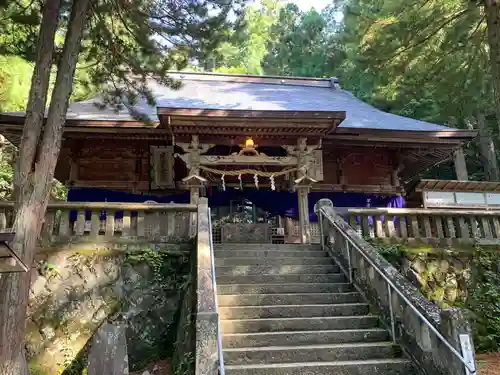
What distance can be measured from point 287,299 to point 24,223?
3.74 m

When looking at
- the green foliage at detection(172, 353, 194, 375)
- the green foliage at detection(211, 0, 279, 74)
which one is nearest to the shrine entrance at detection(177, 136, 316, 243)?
the green foliage at detection(172, 353, 194, 375)

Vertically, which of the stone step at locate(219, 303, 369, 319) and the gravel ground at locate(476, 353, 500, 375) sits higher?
the stone step at locate(219, 303, 369, 319)

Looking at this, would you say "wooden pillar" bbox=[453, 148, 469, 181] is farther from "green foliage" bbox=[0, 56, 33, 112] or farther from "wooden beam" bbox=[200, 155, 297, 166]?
"green foliage" bbox=[0, 56, 33, 112]

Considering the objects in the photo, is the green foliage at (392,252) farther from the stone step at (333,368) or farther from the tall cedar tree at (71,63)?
the tall cedar tree at (71,63)

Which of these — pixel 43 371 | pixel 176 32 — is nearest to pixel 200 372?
pixel 43 371

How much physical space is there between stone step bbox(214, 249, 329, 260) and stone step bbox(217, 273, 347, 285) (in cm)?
72

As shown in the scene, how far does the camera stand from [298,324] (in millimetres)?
5715

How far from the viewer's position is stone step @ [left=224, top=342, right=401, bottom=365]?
16.4 feet

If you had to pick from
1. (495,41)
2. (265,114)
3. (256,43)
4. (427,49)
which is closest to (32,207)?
(265,114)

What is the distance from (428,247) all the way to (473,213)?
3.98 ft

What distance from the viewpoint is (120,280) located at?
22.5 ft

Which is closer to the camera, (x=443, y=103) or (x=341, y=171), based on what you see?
(x=443, y=103)

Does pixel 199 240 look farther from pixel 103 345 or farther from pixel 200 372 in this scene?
pixel 200 372

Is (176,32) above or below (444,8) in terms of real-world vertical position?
below
